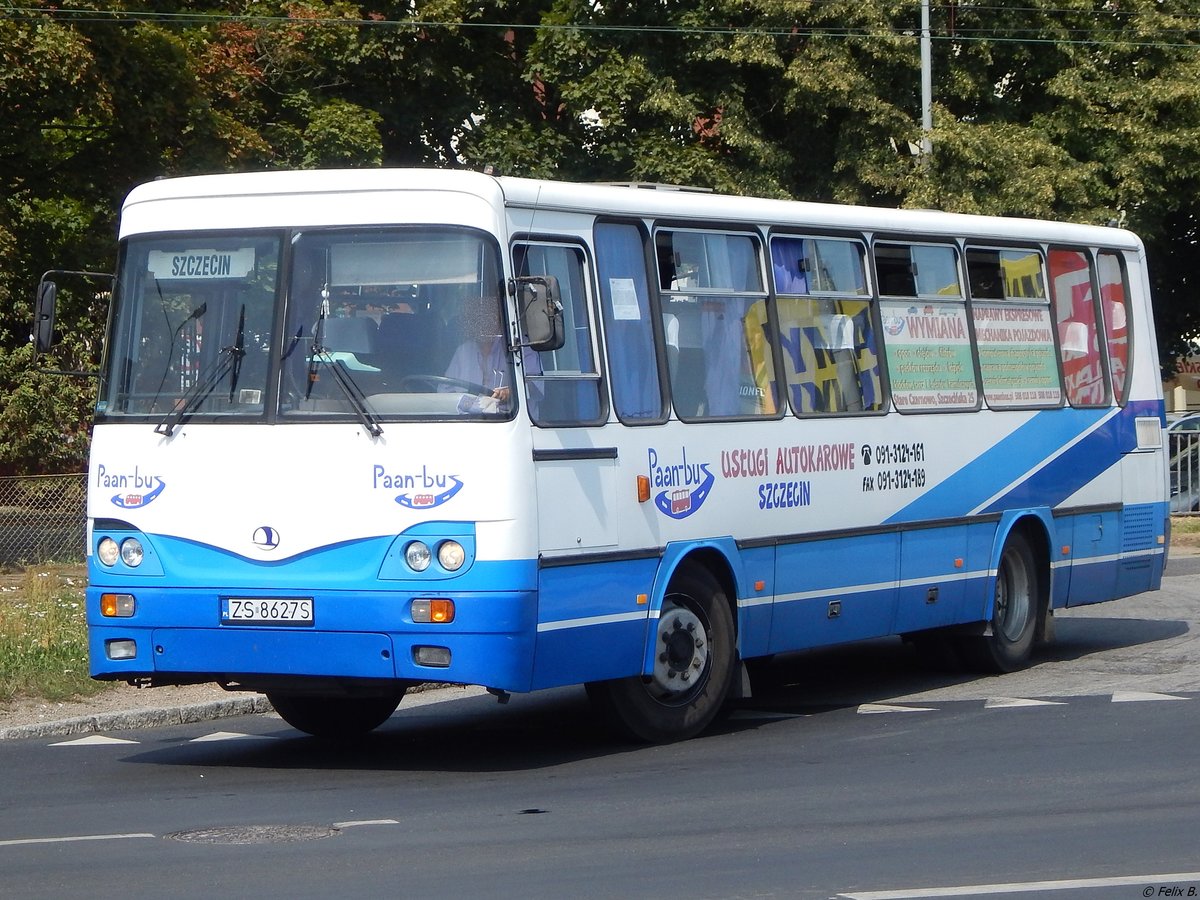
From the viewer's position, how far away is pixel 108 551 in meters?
10.2

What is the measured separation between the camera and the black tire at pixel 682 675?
10586 millimetres

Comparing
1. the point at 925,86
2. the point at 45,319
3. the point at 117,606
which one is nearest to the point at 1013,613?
the point at 117,606

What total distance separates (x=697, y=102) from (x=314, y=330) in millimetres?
24270

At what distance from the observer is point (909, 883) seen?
23.1 feet

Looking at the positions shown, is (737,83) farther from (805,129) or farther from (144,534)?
(144,534)

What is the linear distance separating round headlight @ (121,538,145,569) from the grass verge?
2.74 metres

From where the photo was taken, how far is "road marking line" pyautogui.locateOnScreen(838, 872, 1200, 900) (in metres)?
6.82

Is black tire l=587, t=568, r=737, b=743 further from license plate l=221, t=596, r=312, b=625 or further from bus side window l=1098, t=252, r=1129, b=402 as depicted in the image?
bus side window l=1098, t=252, r=1129, b=402

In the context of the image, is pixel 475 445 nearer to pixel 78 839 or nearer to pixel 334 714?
pixel 334 714

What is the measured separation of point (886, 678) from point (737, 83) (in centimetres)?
2095

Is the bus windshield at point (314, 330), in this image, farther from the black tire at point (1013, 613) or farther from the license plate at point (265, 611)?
the black tire at point (1013, 613)

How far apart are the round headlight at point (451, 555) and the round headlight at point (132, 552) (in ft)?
5.28

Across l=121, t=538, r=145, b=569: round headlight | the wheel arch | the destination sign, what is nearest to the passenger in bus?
the destination sign

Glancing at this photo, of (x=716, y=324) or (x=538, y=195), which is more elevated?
(x=538, y=195)
